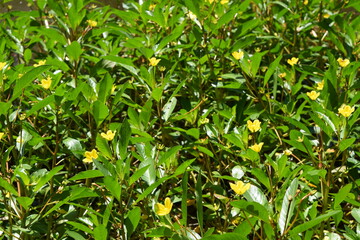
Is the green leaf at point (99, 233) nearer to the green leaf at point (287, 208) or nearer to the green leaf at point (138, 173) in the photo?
the green leaf at point (138, 173)

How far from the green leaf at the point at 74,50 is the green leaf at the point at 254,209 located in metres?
1.04

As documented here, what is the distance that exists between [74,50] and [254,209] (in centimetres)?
106

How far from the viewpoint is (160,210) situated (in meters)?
1.20

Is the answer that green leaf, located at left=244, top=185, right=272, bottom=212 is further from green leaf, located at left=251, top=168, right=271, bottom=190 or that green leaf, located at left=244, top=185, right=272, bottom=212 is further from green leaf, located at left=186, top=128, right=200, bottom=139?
green leaf, located at left=186, top=128, right=200, bottom=139

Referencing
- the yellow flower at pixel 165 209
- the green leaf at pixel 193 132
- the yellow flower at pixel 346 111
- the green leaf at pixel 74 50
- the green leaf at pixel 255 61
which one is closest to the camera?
the yellow flower at pixel 165 209

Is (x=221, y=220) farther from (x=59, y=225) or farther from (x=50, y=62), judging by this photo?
(x=50, y=62)

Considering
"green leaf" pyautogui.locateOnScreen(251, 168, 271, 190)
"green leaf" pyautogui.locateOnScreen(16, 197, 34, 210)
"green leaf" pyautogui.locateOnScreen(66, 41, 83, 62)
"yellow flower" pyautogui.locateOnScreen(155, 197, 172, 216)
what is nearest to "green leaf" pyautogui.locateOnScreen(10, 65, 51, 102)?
"green leaf" pyautogui.locateOnScreen(16, 197, 34, 210)

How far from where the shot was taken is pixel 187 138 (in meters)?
1.74

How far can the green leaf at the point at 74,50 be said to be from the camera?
1.89 m

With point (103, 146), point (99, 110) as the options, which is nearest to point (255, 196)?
point (103, 146)

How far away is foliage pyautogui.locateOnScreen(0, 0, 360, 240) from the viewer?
1.31 metres

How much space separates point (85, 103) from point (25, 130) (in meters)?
0.26

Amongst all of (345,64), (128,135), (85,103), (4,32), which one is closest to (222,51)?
(345,64)

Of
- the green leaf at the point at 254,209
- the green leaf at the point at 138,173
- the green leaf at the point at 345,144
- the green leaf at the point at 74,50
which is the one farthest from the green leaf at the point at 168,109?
the green leaf at the point at 254,209
